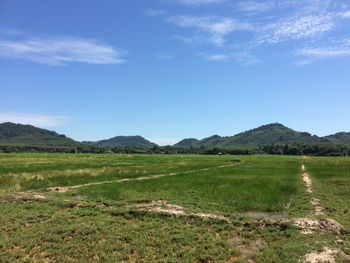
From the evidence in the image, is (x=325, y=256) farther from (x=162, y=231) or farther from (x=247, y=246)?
(x=162, y=231)

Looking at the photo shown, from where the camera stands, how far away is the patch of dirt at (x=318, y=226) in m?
16.3

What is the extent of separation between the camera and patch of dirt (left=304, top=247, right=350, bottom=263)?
1260cm

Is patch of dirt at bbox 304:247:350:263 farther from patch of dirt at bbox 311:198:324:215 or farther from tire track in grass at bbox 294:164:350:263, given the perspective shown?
patch of dirt at bbox 311:198:324:215

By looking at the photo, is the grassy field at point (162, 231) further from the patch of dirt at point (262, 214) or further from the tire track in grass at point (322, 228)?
the tire track in grass at point (322, 228)

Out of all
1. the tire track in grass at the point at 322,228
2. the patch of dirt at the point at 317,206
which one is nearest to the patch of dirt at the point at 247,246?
the tire track in grass at the point at 322,228

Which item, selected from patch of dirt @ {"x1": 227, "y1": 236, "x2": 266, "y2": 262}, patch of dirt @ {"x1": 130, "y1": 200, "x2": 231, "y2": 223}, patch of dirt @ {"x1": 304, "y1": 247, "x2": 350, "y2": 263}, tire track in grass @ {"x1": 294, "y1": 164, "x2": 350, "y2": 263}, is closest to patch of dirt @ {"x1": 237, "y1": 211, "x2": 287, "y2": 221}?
tire track in grass @ {"x1": 294, "y1": 164, "x2": 350, "y2": 263}

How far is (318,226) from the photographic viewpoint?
16.7 metres

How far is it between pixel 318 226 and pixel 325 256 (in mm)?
3824

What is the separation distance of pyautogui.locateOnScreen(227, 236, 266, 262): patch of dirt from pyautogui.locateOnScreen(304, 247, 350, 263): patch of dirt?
1683 mm

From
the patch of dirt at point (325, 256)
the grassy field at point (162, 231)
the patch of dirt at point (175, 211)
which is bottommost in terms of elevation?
the patch of dirt at point (325, 256)

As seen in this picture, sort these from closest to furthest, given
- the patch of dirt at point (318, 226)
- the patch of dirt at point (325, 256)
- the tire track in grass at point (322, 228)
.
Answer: the patch of dirt at point (325, 256) < the tire track in grass at point (322, 228) < the patch of dirt at point (318, 226)

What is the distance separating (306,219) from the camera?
1802cm

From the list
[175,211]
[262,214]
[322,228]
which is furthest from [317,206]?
[175,211]

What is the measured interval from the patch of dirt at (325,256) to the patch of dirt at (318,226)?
2409 mm
